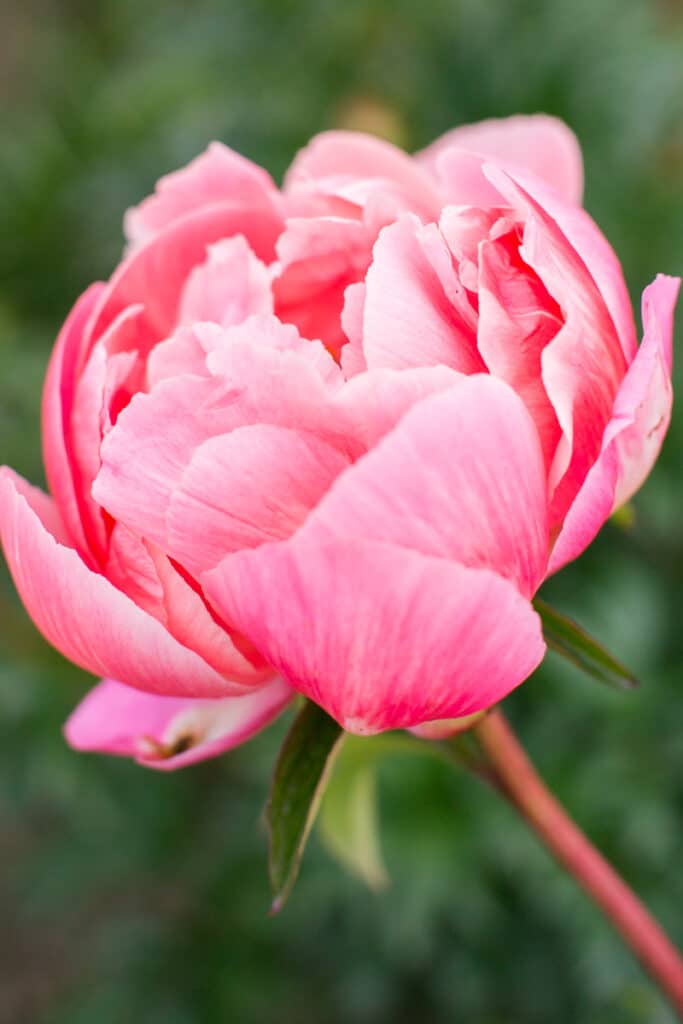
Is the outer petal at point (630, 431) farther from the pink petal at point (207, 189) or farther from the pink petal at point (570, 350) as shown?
the pink petal at point (207, 189)

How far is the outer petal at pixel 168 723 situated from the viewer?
1.21 ft

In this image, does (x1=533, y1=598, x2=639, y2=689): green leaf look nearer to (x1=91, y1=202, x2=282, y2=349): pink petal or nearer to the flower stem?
the flower stem

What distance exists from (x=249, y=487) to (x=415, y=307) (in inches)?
2.8

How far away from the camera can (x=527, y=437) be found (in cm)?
29

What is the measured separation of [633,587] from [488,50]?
58cm

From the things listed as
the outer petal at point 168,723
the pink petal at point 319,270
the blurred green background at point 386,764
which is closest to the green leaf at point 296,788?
the outer petal at point 168,723

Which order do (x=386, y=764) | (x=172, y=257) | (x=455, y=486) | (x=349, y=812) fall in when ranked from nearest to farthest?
(x=455, y=486) → (x=172, y=257) → (x=349, y=812) → (x=386, y=764)

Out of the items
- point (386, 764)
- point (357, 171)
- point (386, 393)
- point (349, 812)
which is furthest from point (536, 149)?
point (386, 764)

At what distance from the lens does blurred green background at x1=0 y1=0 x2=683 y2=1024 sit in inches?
37.8

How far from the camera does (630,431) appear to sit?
0.32 m

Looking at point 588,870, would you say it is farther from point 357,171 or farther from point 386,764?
point 386,764

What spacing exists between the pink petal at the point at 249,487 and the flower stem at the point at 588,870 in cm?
13

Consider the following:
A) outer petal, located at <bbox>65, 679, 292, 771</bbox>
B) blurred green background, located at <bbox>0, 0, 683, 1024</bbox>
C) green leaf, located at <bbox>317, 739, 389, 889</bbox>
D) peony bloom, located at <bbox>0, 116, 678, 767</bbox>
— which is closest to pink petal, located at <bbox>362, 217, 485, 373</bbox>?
peony bloom, located at <bbox>0, 116, 678, 767</bbox>

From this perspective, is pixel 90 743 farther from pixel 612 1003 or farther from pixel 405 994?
pixel 405 994
